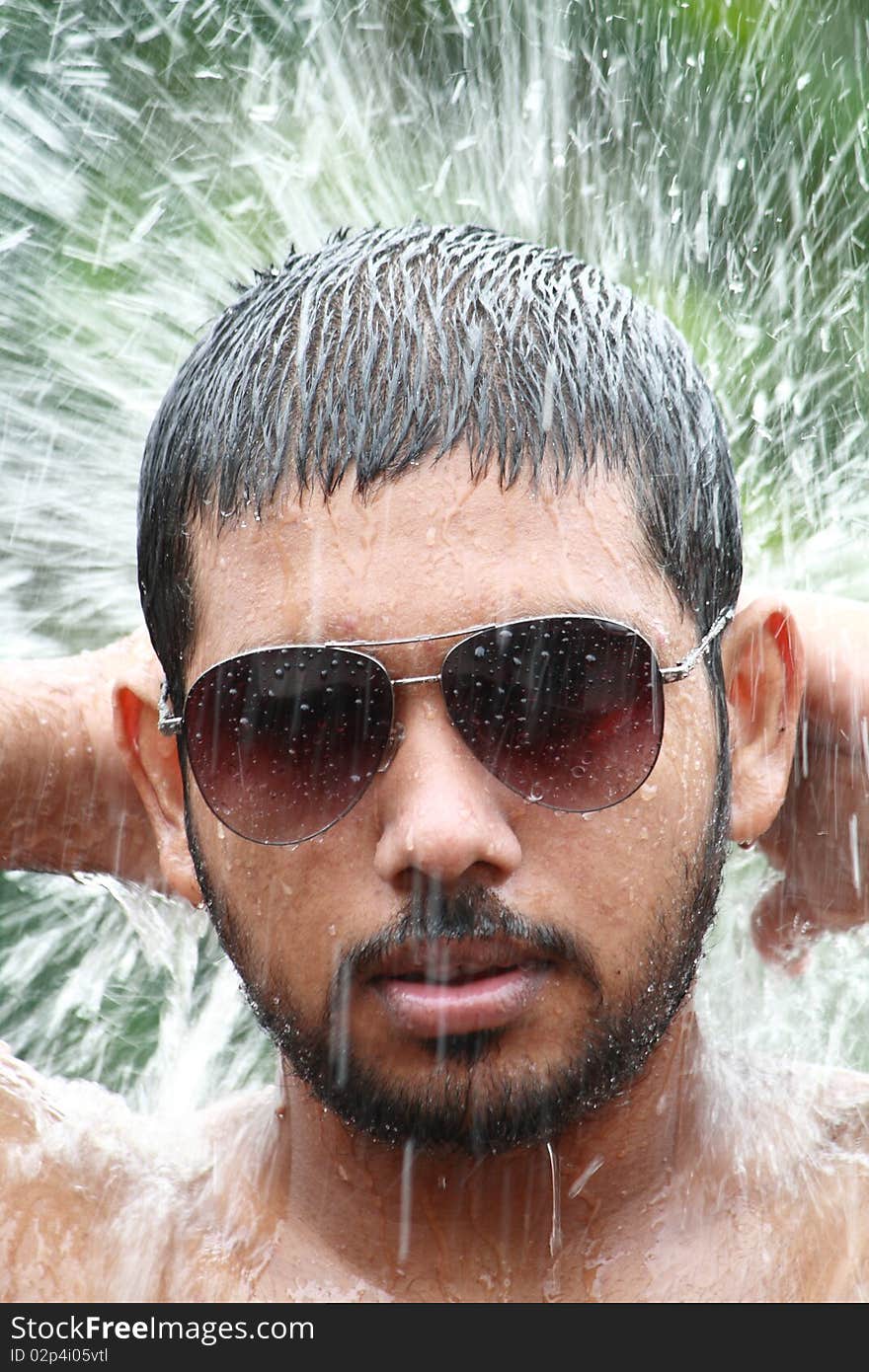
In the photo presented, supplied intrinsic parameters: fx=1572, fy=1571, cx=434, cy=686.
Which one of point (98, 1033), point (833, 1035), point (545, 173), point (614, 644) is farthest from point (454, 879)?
point (545, 173)

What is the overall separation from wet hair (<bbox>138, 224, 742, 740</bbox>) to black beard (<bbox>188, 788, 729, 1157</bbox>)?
367mm

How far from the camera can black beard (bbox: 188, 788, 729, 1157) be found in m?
1.89

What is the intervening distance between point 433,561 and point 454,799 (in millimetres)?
301

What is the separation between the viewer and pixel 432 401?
2049 millimetres

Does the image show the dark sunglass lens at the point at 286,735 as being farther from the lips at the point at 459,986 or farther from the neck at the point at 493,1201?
the neck at the point at 493,1201

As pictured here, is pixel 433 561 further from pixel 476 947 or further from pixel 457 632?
pixel 476 947

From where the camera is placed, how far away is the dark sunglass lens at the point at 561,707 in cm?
190

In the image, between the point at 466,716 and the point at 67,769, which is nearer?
the point at 466,716

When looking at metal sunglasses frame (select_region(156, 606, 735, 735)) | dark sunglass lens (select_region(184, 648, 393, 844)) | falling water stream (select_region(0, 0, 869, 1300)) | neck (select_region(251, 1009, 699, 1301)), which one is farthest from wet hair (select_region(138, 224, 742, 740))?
falling water stream (select_region(0, 0, 869, 1300))

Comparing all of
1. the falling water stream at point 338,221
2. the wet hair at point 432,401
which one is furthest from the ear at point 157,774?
the falling water stream at point 338,221

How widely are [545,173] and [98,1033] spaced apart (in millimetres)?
3233

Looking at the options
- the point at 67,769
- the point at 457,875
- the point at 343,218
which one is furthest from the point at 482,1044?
the point at 343,218

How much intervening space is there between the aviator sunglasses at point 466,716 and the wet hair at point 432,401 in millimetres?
216

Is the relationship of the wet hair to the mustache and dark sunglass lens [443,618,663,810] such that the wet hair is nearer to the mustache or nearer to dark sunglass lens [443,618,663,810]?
dark sunglass lens [443,618,663,810]
